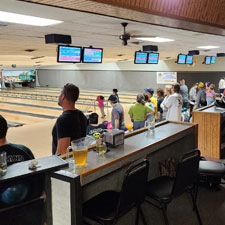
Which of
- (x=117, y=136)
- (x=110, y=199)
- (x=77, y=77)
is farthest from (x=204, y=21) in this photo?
(x=77, y=77)

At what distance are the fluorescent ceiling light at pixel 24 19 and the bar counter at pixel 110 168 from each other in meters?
2.03

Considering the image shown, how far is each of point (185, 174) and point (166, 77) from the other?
16.5m

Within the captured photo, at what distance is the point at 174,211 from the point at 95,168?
1.52m

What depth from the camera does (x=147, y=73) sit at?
19375 millimetres

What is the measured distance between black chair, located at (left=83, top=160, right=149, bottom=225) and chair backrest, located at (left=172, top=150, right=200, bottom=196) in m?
0.32

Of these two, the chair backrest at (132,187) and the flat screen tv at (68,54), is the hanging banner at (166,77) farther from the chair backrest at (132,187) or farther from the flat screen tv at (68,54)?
the chair backrest at (132,187)

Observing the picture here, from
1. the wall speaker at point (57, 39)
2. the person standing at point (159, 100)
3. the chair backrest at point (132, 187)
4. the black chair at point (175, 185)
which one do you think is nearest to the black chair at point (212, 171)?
the black chair at point (175, 185)

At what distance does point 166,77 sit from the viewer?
60.2 ft

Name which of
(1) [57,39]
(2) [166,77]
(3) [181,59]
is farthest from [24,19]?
(2) [166,77]

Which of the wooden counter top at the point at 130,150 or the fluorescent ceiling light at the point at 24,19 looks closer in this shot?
the wooden counter top at the point at 130,150

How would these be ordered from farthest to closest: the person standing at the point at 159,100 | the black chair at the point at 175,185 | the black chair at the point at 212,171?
the person standing at the point at 159,100 → the black chair at the point at 212,171 → the black chair at the point at 175,185

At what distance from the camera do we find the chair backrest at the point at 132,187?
185 centimetres

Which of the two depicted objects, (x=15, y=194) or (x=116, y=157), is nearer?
(x=15, y=194)

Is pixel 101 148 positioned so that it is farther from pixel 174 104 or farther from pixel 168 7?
pixel 174 104
